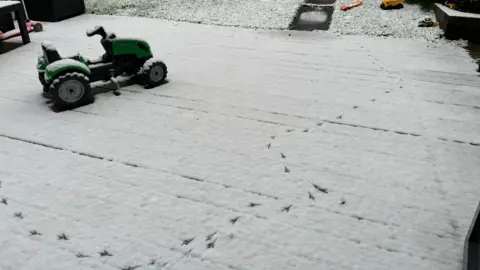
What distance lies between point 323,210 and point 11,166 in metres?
1.71

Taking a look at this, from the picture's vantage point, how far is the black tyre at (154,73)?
325 cm

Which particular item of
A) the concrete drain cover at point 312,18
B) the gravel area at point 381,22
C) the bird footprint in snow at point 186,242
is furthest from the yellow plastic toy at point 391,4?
the bird footprint in snow at point 186,242

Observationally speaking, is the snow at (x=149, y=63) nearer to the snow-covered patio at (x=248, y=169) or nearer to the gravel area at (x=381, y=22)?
the snow-covered patio at (x=248, y=169)

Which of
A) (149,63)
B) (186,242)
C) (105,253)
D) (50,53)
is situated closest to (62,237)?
(105,253)

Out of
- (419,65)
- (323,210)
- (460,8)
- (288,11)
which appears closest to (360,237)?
(323,210)

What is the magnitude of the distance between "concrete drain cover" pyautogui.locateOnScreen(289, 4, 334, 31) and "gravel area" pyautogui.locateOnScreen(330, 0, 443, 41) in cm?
10

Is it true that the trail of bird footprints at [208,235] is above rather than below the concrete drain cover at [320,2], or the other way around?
below

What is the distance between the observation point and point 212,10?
5.62 meters

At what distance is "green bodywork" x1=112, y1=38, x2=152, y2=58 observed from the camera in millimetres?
3168

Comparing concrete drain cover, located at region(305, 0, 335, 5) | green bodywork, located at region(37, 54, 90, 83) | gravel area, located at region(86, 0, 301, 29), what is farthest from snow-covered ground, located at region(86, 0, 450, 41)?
green bodywork, located at region(37, 54, 90, 83)

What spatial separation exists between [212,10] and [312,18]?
4.45ft

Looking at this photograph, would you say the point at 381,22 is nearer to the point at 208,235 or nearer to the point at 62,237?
the point at 208,235

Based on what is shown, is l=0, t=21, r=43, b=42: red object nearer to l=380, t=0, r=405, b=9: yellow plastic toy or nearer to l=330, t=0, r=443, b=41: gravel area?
l=330, t=0, r=443, b=41: gravel area

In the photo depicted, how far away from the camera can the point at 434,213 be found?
6.42ft
